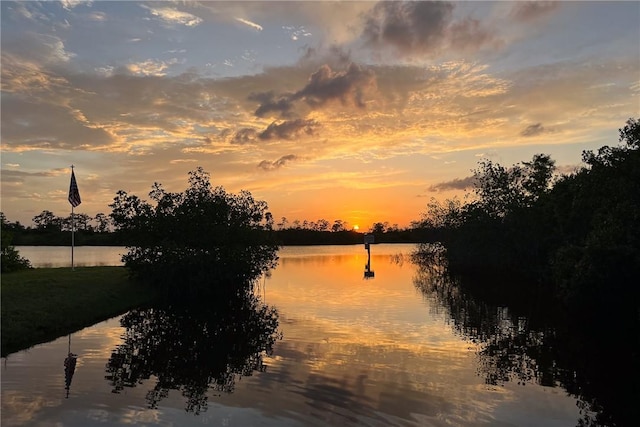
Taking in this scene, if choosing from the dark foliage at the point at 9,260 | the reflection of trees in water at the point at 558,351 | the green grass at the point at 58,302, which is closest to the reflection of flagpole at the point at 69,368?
the green grass at the point at 58,302

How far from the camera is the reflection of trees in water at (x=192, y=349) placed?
16.2 meters

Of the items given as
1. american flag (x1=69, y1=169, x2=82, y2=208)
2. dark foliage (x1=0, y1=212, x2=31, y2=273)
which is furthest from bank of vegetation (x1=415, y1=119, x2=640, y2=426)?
dark foliage (x1=0, y1=212, x2=31, y2=273)

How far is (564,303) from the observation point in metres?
35.8

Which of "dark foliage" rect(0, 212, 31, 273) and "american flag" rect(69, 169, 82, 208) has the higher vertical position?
"american flag" rect(69, 169, 82, 208)

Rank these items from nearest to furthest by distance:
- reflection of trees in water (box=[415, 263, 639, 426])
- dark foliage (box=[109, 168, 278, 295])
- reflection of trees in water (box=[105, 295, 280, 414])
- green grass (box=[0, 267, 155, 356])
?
reflection of trees in water (box=[415, 263, 639, 426]), reflection of trees in water (box=[105, 295, 280, 414]), green grass (box=[0, 267, 155, 356]), dark foliage (box=[109, 168, 278, 295])

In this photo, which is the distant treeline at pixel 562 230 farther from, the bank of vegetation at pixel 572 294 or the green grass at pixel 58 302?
the green grass at pixel 58 302

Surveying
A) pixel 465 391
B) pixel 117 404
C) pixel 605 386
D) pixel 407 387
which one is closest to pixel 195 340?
pixel 117 404

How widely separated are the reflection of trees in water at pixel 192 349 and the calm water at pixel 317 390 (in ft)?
1.05

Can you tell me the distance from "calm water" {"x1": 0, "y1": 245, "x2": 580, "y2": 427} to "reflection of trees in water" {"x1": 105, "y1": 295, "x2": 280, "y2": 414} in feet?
1.05

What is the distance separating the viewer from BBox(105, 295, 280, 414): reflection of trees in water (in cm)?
1616

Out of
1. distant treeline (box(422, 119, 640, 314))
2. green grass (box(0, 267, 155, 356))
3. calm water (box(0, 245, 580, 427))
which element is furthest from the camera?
distant treeline (box(422, 119, 640, 314))

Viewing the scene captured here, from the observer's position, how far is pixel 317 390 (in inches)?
607

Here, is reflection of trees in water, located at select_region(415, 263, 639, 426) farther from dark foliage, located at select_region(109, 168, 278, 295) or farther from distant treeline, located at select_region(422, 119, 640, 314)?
dark foliage, located at select_region(109, 168, 278, 295)

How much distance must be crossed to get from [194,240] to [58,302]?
13.9 m
